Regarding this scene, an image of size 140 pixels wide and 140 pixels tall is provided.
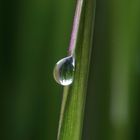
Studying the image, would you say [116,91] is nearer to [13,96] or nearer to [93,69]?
[93,69]

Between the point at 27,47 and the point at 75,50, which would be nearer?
the point at 75,50

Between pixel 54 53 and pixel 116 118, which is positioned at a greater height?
pixel 54 53

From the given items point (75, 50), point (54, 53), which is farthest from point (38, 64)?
point (75, 50)

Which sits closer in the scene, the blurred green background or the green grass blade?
the green grass blade

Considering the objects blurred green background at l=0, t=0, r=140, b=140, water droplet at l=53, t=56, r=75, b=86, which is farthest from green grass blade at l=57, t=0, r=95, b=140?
blurred green background at l=0, t=0, r=140, b=140

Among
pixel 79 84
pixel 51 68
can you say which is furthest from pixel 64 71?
pixel 51 68

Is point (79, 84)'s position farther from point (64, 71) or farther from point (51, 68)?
point (51, 68)

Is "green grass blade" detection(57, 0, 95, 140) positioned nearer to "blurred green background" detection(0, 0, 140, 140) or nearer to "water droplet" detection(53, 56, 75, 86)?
"water droplet" detection(53, 56, 75, 86)
